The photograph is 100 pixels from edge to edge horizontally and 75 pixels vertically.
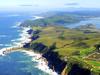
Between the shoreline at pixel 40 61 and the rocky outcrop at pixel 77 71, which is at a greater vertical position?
the rocky outcrop at pixel 77 71

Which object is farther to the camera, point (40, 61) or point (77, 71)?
point (40, 61)

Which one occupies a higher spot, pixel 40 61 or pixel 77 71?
pixel 77 71

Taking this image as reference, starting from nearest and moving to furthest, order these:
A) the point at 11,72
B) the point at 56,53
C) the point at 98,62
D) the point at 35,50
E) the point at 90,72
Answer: the point at 90,72 → the point at 98,62 → the point at 11,72 → the point at 56,53 → the point at 35,50

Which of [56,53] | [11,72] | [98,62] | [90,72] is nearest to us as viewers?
[90,72]

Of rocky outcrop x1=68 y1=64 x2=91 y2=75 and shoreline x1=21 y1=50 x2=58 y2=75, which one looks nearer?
rocky outcrop x1=68 y1=64 x2=91 y2=75

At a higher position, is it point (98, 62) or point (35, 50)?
point (98, 62)

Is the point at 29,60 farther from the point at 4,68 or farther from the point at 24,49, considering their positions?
the point at 24,49

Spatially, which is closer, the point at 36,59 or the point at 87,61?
the point at 87,61

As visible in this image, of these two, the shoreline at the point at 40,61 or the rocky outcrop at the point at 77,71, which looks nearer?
the rocky outcrop at the point at 77,71

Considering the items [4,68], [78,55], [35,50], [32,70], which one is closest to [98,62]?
[78,55]

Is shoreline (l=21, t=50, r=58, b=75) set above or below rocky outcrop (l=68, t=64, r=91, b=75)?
below
